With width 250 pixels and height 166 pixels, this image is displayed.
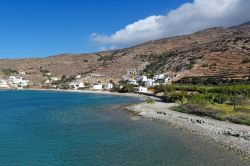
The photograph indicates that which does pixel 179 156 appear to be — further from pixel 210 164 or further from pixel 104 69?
pixel 104 69

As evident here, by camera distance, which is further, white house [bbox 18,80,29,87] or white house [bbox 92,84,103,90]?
white house [bbox 18,80,29,87]

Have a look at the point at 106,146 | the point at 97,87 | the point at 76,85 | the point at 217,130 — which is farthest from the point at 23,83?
the point at 106,146

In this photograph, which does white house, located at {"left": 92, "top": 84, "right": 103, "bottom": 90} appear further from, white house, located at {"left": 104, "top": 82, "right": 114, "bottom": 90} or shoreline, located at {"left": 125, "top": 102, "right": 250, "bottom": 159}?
shoreline, located at {"left": 125, "top": 102, "right": 250, "bottom": 159}

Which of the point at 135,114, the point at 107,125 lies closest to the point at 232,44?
the point at 135,114

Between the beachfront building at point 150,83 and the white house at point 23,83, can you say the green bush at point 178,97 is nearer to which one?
the beachfront building at point 150,83

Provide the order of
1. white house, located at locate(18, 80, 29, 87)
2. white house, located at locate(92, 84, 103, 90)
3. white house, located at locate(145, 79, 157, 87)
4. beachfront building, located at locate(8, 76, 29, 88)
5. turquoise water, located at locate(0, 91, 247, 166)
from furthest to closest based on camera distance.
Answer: beachfront building, located at locate(8, 76, 29, 88)
white house, located at locate(18, 80, 29, 87)
white house, located at locate(92, 84, 103, 90)
white house, located at locate(145, 79, 157, 87)
turquoise water, located at locate(0, 91, 247, 166)

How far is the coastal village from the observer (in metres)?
131

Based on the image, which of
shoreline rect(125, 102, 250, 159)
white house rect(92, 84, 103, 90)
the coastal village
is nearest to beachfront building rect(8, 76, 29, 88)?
the coastal village

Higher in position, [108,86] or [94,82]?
[94,82]

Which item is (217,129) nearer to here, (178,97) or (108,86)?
(178,97)

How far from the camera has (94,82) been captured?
168 metres

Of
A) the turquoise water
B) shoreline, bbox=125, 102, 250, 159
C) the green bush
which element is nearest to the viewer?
the turquoise water

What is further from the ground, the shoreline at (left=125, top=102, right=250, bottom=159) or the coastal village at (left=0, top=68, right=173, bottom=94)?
the coastal village at (left=0, top=68, right=173, bottom=94)

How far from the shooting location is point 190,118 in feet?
153
